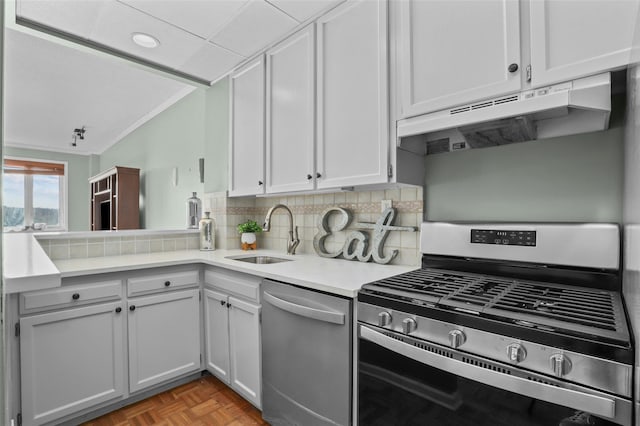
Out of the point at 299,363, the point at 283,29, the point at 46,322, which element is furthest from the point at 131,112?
the point at 299,363

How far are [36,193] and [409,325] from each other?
23.3 ft

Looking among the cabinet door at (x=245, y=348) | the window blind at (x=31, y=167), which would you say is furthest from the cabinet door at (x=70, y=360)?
the window blind at (x=31, y=167)

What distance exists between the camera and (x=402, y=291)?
1.14 m

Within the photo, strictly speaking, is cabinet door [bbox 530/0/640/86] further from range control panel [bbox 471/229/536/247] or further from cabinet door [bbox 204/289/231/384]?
cabinet door [bbox 204/289/231/384]

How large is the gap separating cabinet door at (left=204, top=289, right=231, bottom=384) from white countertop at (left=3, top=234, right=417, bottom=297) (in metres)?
0.24

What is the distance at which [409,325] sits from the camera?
104 cm

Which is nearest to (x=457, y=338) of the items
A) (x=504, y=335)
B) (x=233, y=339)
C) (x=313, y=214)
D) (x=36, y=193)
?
(x=504, y=335)

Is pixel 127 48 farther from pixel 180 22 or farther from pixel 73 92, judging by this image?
pixel 73 92

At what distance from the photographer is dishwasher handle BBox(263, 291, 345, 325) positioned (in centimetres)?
128

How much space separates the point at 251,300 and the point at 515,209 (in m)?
1.39

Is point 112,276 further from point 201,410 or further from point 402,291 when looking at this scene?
point 402,291

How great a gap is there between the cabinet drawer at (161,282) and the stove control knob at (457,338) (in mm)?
1717

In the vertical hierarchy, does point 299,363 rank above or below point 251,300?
below

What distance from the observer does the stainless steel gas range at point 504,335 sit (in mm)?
742
